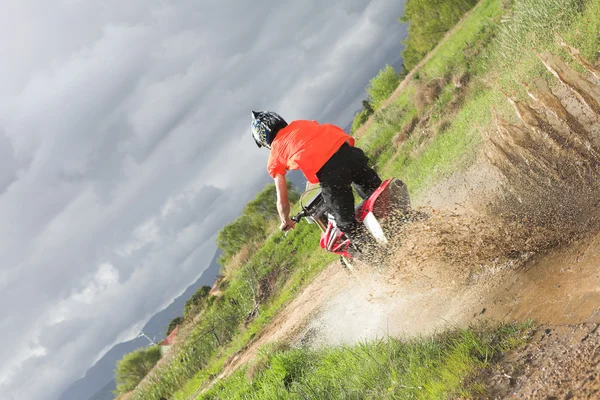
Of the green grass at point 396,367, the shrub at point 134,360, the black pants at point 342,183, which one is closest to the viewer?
the green grass at point 396,367

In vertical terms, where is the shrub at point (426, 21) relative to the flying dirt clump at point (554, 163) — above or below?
above

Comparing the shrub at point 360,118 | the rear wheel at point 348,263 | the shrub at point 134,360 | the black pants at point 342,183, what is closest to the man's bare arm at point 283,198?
the black pants at point 342,183

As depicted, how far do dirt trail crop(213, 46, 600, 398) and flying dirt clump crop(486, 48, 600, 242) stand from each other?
12mm

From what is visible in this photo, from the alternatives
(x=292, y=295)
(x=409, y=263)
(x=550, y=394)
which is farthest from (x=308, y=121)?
(x=292, y=295)

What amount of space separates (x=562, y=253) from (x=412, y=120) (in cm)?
1498

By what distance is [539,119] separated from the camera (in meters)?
5.89

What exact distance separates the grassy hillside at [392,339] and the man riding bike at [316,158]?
5.54 ft

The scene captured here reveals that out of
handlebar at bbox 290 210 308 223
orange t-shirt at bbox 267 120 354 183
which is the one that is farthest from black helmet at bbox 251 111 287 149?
handlebar at bbox 290 210 308 223

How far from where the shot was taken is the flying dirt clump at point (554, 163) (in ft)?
16.9

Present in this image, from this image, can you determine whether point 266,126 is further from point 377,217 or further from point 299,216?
point 377,217

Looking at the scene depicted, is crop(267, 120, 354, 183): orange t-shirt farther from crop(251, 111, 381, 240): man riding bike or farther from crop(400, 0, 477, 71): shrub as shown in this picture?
crop(400, 0, 477, 71): shrub

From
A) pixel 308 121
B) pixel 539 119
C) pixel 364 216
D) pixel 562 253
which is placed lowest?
pixel 562 253

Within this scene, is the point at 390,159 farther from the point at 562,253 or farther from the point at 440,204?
the point at 562,253

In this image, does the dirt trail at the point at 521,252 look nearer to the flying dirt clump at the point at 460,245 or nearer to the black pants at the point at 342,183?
the flying dirt clump at the point at 460,245
